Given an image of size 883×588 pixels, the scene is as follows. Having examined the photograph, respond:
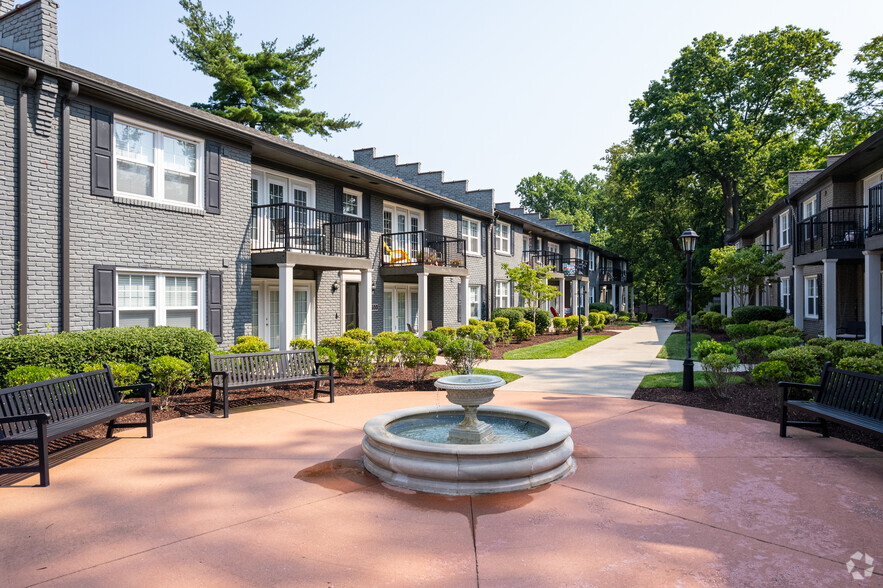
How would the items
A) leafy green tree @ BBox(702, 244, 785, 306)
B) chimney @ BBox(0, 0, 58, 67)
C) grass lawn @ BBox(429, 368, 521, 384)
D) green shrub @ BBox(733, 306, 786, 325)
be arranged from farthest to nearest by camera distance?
green shrub @ BBox(733, 306, 786, 325), leafy green tree @ BBox(702, 244, 785, 306), grass lawn @ BBox(429, 368, 521, 384), chimney @ BBox(0, 0, 58, 67)

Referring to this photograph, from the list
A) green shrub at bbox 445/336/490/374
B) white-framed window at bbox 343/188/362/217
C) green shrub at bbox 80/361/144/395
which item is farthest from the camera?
white-framed window at bbox 343/188/362/217

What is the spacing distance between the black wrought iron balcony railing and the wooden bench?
24.3 m

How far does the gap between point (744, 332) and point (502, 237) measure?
41.7 ft

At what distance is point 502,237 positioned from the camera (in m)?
28.1

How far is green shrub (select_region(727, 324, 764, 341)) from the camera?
18.8 meters

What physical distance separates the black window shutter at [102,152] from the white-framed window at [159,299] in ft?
5.63

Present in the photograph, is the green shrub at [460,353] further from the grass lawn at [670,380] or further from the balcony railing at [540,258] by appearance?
the balcony railing at [540,258]

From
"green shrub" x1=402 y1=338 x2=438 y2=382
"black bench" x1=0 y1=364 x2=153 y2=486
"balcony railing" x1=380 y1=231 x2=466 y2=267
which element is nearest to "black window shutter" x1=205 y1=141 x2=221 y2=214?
"green shrub" x1=402 y1=338 x2=438 y2=382

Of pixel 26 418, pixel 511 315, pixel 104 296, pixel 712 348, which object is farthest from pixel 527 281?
pixel 26 418

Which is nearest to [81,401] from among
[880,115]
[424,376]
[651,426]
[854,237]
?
[424,376]

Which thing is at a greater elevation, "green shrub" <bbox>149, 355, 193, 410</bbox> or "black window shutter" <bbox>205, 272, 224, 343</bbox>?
"black window shutter" <bbox>205, 272, 224, 343</bbox>

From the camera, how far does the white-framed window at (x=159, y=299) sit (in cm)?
1085

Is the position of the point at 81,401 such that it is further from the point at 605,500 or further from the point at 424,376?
the point at 424,376

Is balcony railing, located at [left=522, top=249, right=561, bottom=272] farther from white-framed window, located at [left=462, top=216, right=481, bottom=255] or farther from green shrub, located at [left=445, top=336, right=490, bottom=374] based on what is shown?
green shrub, located at [left=445, top=336, right=490, bottom=374]
